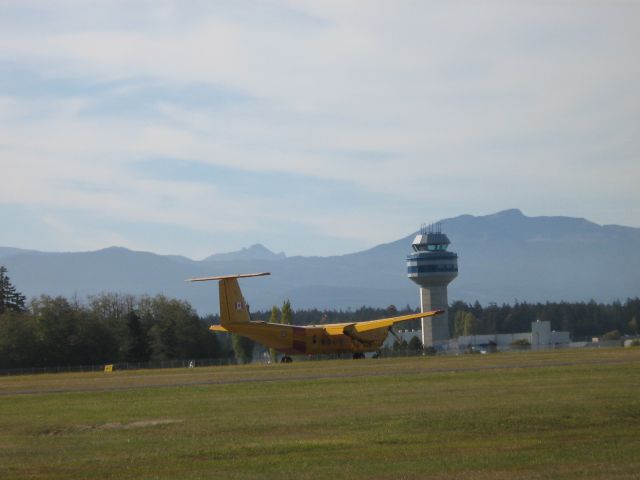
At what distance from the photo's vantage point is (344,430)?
24500 millimetres

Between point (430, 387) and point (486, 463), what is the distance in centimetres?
1621

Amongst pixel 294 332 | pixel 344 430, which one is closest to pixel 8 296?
pixel 294 332

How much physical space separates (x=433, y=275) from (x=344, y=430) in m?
126

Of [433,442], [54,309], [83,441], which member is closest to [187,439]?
[83,441]

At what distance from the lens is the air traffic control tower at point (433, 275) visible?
150250mm

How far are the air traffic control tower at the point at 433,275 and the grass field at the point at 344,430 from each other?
4361 inches

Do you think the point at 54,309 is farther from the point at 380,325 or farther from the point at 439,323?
the point at 439,323

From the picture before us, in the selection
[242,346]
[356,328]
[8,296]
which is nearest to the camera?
[356,328]

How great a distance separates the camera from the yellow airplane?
228 feet

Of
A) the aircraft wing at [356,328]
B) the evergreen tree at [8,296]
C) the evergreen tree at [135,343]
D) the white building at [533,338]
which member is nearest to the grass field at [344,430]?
the aircraft wing at [356,328]

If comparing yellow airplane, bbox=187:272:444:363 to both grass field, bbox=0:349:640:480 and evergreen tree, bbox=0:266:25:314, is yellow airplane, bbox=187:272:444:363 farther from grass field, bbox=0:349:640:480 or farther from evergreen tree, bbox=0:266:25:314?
evergreen tree, bbox=0:266:25:314

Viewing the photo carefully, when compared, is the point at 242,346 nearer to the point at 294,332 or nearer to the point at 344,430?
the point at 294,332

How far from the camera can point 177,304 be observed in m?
112

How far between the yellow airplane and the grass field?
29628 mm
